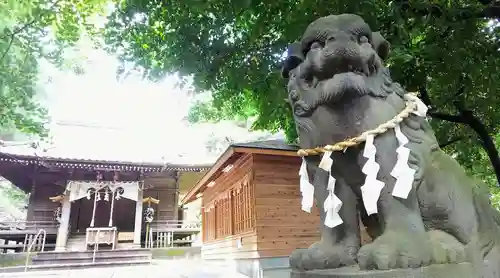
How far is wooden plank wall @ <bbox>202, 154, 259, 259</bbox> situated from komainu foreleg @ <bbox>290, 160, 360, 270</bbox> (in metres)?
6.69

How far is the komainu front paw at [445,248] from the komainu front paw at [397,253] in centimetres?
5

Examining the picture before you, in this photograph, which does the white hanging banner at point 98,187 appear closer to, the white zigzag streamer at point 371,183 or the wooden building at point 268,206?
the wooden building at point 268,206

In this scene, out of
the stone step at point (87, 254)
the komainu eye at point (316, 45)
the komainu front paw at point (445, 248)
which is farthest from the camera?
the stone step at point (87, 254)

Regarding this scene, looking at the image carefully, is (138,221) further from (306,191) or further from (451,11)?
(306,191)

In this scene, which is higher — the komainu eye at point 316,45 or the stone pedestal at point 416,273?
the komainu eye at point 316,45

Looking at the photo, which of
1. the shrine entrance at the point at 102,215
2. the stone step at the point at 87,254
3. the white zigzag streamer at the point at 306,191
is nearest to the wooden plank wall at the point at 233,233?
the stone step at the point at 87,254

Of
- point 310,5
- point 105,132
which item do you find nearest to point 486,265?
point 310,5

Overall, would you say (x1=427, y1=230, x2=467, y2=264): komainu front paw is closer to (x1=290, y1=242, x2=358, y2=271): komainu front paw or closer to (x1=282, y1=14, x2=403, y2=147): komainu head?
(x1=290, y1=242, x2=358, y2=271): komainu front paw

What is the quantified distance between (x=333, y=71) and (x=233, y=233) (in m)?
9.77

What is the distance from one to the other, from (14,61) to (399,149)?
8193mm

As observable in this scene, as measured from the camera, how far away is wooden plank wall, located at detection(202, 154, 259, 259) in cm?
884

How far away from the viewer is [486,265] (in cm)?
Result: 179

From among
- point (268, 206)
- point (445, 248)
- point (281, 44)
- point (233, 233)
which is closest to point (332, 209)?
point (445, 248)

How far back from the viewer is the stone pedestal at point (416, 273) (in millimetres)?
1430
